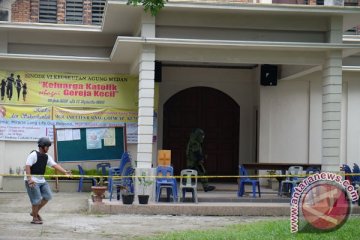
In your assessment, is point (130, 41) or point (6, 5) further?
point (6, 5)

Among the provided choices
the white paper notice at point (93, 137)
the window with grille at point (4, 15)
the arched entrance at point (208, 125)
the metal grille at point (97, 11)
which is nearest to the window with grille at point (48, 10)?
the metal grille at point (97, 11)

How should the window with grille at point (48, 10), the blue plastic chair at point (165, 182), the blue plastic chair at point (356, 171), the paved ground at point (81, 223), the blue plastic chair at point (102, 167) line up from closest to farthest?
the paved ground at point (81, 223)
the blue plastic chair at point (165, 182)
the blue plastic chair at point (356, 171)
the blue plastic chair at point (102, 167)
the window with grille at point (48, 10)

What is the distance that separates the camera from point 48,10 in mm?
21906

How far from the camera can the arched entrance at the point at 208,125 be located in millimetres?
21906

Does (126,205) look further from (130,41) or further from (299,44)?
(299,44)

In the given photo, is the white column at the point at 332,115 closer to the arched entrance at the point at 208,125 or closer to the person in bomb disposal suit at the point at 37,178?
the arched entrance at the point at 208,125

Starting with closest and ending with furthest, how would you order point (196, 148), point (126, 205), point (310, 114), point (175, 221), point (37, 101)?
point (175, 221), point (126, 205), point (196, 148), point (37, 101), point (310, 114)

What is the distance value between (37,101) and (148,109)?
16.4 ft

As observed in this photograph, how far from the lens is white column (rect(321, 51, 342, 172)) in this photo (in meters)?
16.6

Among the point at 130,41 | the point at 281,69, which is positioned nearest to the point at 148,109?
the point at 130,41

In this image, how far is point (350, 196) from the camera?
43.0ft

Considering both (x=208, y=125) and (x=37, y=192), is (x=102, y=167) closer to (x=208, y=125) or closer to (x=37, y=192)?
(x=208, y=125)

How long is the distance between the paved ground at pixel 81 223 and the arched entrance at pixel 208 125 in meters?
5.46

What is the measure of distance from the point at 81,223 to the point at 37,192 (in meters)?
1.16
